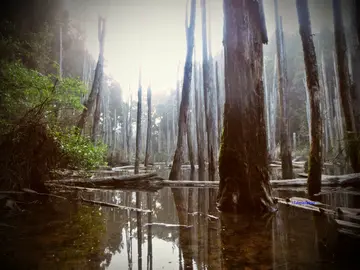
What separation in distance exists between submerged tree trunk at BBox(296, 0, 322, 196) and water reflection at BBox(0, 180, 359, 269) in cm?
202

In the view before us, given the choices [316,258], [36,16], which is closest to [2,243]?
[316,258]

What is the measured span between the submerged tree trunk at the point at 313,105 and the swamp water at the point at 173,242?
1867mm

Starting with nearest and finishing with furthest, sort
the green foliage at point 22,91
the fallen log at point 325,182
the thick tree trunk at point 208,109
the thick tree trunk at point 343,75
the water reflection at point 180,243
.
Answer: the water reflection at point 180,243, the green foliage at point 22,91, the fallen log at point 325,182, the thick tree trunk at point 343,75, the thick tree trunk at point 208,109

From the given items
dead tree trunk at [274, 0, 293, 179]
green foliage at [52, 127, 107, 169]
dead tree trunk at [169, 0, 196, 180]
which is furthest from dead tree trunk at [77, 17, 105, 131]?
dead tree trunk at [274, 0, 293, 179]

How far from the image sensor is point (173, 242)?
7.63 feet

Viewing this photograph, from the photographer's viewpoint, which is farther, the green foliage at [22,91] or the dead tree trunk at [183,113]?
the dead tree trunk at [183,113]

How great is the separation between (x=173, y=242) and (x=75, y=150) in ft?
15.2

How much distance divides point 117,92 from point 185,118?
33.5 meters

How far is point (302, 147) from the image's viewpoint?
79.0 ft

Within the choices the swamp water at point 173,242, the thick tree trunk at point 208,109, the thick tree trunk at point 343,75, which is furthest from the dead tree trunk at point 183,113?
the thick tree trunk at point 343,75

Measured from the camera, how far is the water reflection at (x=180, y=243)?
71.7 inches

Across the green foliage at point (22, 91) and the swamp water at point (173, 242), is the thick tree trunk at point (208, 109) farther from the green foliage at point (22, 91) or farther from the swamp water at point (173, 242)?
the swamp water at point (173, 242)

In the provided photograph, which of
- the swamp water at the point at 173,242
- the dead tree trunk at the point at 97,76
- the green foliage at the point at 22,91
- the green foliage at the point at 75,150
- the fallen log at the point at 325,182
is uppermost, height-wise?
the dead tree trunk at the point at 97,76

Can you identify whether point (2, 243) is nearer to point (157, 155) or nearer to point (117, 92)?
point (157, 155)
